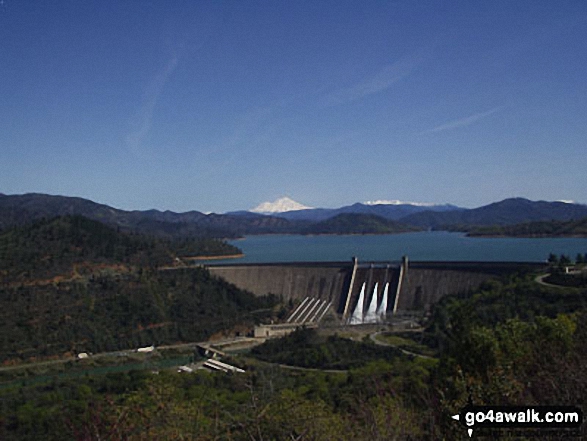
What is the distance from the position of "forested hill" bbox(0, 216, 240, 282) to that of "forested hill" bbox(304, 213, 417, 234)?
3461 inches

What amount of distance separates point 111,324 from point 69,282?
19.7 ft

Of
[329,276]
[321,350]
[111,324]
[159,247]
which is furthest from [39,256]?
[321,350]

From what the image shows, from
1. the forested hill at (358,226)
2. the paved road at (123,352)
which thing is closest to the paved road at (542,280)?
the paved road at (123,352)

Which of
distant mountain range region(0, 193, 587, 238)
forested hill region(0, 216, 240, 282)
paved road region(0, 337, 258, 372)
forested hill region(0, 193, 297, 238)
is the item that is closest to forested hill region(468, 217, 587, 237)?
distant mountain range region(0, 193, 587, 238)

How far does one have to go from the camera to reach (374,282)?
44.4m

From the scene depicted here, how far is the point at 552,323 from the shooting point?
599 inches

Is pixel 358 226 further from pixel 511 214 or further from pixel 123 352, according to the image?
pixel 123 352

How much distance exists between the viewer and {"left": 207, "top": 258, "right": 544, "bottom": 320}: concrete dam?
134 feet

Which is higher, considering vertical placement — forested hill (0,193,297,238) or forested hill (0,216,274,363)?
forested hill (0,193,297,238)

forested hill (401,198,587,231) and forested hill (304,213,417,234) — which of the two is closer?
forested hill (304,213,417,234)

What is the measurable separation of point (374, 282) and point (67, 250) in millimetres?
25711

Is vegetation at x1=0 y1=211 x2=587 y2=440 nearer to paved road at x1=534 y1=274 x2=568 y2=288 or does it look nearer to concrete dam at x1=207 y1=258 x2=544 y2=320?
paved road at x1=534 y1=274 x2=568 y2=288

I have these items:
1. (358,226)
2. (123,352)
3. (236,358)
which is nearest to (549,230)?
(358,226)

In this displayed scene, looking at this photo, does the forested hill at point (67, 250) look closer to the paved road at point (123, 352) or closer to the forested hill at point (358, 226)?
the paved road at point (123, 352)
